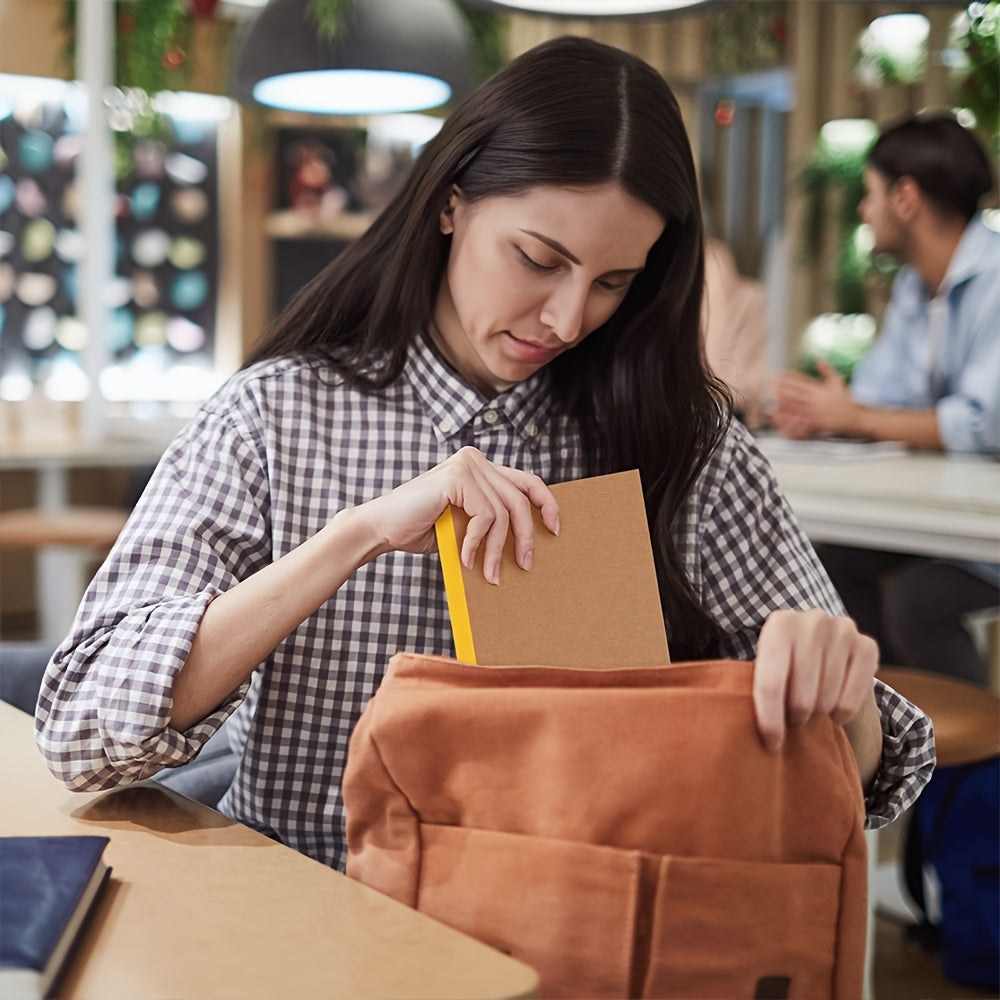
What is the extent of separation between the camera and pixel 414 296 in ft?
4.21

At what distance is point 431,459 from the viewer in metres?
1.25

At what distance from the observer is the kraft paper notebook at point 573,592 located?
0.89 m

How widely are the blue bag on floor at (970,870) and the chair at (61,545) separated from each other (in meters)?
2.15

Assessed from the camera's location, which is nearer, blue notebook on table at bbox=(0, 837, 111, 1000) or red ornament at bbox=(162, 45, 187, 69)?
blue notebook on table at bbox=(0, 837, 111, 1000)

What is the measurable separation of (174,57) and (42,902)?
168 inches

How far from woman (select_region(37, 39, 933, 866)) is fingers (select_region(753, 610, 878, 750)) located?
0.20 metres

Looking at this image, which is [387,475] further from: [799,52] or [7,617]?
[799,52]

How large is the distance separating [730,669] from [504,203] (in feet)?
1.88

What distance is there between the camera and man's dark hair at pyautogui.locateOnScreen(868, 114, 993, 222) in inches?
130

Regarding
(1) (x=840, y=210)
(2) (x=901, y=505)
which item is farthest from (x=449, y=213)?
(1) (x=840, y=210)

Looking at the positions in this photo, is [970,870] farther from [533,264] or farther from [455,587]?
[455,587]

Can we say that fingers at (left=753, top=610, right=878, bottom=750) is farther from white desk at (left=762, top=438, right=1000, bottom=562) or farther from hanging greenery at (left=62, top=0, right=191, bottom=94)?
hanging greenery at (left=62, top=0, right=191, bottom=94)

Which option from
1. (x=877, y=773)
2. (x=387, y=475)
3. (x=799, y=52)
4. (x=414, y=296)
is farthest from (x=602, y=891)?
(x=799, y=52)

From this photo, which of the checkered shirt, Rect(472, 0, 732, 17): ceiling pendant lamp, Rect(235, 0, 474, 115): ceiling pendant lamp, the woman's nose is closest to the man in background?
Rect(472, 0, 732, 17): ceiling pendant lamp
